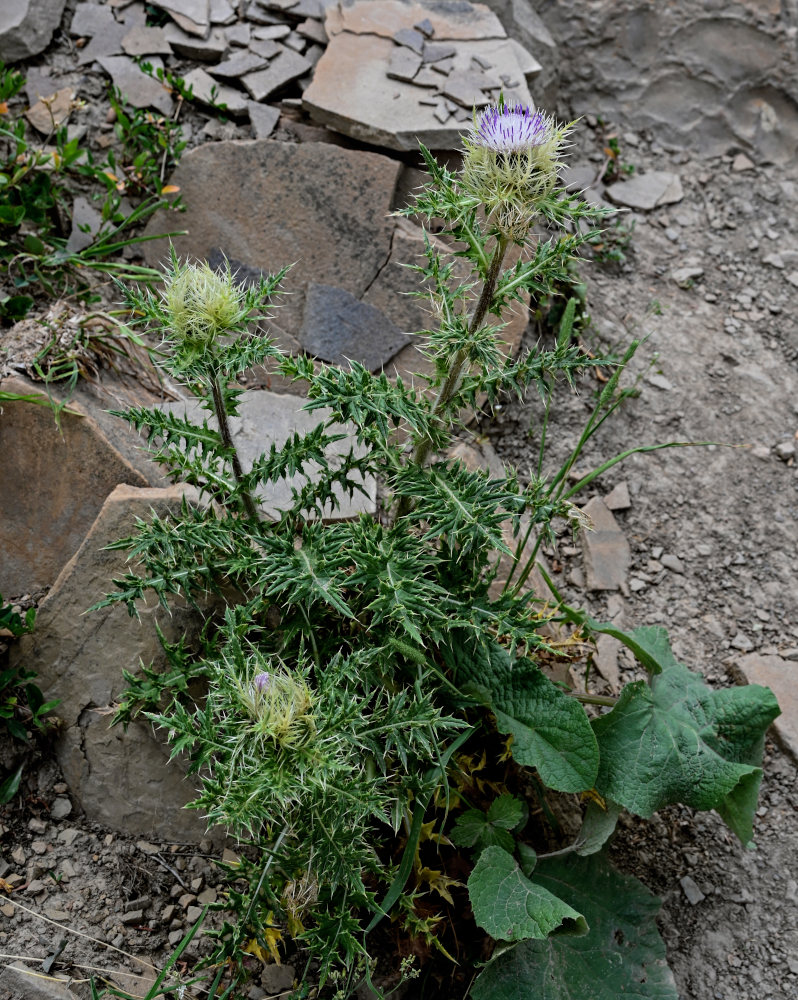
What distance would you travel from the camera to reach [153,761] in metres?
2.61

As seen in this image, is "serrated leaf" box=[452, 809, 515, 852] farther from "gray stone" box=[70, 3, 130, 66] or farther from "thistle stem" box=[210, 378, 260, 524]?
"gray stone" box=[70, 3, 130, 66]

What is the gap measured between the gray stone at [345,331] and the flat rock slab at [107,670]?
1.05 metres

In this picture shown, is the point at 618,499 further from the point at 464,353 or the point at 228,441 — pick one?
the point at 228,441

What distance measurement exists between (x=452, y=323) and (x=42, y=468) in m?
1.46

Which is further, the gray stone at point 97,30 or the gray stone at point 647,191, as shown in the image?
the gray stone at point 647,191

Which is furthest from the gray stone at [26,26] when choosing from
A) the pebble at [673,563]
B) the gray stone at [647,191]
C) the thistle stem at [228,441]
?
the pebble at [673,563]

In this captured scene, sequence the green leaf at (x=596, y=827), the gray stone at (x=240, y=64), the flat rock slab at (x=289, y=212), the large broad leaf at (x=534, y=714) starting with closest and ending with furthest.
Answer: the large broad leaf at (x=534, y=714) → the green leaf at (x=596, y=827) → the flat rock slab at (x=289, y=212) → the gray stone at (x=240, y=64)

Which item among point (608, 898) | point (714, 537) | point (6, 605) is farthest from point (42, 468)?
point (714, 537)

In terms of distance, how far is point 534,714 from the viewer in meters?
2.48

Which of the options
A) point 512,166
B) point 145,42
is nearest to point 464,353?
point 512,166

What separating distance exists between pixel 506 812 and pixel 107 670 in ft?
3.89

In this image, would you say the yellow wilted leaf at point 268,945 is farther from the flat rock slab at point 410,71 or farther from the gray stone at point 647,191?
the gray stone at point 647,191

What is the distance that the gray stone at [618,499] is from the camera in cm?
344

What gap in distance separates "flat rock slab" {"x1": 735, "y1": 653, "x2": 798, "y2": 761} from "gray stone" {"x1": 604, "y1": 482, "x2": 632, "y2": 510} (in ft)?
2.25
